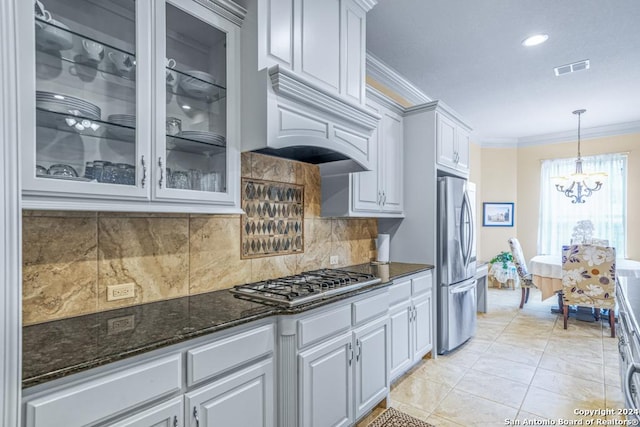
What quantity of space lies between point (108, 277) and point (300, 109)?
51.7 inches

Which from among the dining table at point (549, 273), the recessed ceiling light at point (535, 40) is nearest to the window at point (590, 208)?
the dining table at point (549, 273)

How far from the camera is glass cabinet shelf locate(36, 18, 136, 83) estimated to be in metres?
1.29

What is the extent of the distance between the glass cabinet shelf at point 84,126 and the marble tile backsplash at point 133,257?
0.40 meters

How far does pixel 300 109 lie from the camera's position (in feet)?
6.47

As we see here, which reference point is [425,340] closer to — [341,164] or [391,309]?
[391,309]

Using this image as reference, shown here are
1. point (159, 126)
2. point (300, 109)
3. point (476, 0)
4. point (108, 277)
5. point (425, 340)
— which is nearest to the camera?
point (159, 126)

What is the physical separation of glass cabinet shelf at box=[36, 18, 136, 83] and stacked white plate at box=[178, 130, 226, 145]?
32cm

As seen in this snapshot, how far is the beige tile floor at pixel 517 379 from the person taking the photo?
245 centimetres

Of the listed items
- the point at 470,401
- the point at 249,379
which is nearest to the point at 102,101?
the point at 249,379

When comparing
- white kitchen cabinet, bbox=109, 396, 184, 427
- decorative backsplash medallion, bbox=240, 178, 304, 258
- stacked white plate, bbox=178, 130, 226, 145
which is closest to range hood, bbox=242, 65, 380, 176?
stacked white plate, bbox=178, 130, 226, 145

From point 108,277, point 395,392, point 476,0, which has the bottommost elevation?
point 395,392

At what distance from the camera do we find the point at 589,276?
4094mm

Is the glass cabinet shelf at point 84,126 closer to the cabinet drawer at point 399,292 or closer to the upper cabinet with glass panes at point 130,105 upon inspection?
the upper cabinet with glass panes at point 130,105

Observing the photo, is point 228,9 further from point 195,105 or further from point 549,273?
point 549,273
